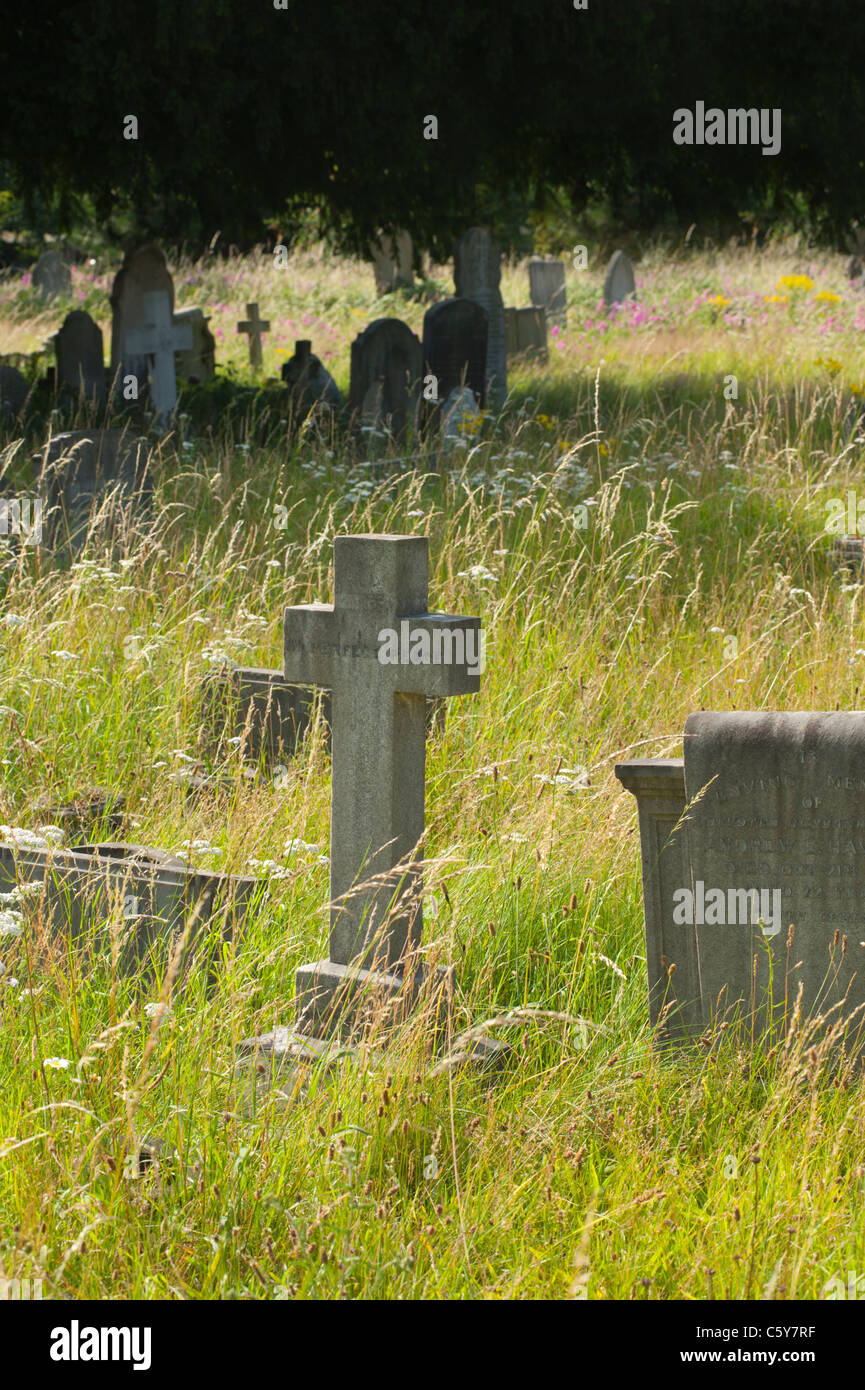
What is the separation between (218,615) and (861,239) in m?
22.8

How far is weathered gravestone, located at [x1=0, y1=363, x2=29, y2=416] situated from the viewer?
10.7 m

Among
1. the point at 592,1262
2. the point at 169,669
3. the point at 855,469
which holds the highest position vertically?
the point at 855,469

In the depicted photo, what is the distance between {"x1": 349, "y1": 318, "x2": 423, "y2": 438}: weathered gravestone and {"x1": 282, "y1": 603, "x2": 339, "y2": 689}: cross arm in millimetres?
7081

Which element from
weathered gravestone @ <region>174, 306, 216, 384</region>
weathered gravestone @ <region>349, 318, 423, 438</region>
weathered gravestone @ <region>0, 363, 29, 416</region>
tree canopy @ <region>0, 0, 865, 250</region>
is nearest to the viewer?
tree canopy @ <region>0, 0, 865, 250</region>

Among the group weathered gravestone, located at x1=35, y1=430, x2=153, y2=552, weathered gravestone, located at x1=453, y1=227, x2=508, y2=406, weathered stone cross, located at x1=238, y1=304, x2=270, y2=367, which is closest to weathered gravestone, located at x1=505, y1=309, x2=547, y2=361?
weathered gravestone, located at x1=453, y1=227, x2=508, y2=406

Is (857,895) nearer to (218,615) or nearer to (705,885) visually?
(705,885)

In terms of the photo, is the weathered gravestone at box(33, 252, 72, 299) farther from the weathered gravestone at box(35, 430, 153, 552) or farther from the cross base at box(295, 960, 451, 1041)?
the cross base at box(295, 960, 451, 1041)

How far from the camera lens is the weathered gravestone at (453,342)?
1041cm

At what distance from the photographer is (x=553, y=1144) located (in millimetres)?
2297

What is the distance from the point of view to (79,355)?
11.4m

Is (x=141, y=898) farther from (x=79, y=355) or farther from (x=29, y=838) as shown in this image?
(x=79, y=355)

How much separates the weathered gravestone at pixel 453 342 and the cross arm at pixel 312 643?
7.55 m

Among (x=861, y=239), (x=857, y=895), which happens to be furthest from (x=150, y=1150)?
(x=861, y=239)

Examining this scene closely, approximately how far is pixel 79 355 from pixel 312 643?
30.0ft
